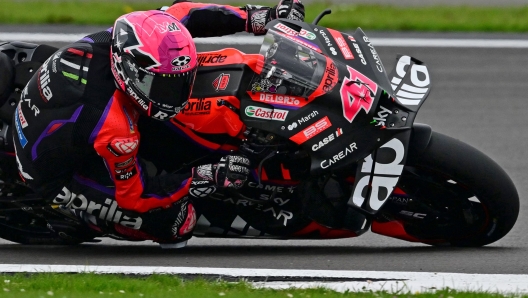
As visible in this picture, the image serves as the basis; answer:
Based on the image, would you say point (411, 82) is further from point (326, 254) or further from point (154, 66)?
point (154, 66)

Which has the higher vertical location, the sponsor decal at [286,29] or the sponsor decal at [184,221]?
the sponsor decal at [286,29]

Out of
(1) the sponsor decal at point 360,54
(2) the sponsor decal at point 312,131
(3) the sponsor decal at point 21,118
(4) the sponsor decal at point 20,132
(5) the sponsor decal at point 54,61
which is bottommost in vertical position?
(4) the sponsor decal at point 20,132

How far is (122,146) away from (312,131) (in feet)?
2.92

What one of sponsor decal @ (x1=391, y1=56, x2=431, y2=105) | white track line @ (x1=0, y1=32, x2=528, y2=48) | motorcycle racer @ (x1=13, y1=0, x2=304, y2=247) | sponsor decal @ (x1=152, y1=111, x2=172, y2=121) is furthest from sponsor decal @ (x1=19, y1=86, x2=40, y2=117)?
white track line @ (x1=0, y1=32, x2=528, y2=48)

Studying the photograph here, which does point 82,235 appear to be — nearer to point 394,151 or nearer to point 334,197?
point 334,197

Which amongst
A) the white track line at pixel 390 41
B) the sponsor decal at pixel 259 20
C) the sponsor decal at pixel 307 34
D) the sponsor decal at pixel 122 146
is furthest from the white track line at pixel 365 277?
the white track line at pixel 390 41

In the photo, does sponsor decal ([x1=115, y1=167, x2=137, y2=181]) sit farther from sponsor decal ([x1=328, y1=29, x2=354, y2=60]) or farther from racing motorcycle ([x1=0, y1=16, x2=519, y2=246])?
sponsor decal ([x1=328, y1=29, x2=354, y2=60])

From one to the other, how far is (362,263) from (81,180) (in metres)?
1.48

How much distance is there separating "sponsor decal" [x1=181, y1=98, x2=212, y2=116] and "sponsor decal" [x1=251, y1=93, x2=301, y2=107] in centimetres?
25

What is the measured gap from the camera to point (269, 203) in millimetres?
5367

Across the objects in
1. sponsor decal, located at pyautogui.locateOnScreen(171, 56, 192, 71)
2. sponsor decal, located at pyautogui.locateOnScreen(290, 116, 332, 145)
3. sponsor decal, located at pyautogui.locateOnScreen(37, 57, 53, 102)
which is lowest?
sponsor decal, located at pyautogui.locateOnScreen(37, 57, 53, 102)

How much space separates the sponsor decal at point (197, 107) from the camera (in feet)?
16.6

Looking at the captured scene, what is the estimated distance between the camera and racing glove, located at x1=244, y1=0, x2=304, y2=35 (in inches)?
216

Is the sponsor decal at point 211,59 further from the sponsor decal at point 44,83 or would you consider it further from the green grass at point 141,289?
the green grass at point 141,289
